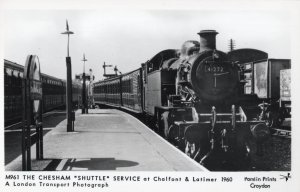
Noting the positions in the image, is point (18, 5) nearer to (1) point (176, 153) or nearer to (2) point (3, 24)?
(2) point (3, 24)

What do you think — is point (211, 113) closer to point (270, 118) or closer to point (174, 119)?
point (174, 119)

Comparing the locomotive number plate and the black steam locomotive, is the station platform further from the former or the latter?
the locomotive number plate

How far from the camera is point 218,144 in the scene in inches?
255

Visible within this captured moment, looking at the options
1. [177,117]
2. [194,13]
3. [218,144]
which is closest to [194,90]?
[177,117]

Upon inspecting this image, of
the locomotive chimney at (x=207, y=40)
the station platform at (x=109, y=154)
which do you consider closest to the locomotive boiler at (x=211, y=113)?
the locomotive chimney at (x=207, y=40)

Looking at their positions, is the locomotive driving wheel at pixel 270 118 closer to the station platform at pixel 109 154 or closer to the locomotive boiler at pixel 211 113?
the station platform at pixel 109 154

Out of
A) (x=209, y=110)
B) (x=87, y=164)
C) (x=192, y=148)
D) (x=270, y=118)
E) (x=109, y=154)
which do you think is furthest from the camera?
(x=270, y=118)

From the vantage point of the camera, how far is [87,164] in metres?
5.47

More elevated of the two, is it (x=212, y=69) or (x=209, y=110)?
(x=212, y=69)

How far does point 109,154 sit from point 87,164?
758 millimetres

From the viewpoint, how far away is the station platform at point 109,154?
17.5 ft

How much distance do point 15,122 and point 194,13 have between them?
25.3ft

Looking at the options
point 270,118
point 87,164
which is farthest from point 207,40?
point 270,118

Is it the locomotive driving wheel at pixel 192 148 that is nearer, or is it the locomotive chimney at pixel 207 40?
the locomotive driving wheel at pixel 192 148
